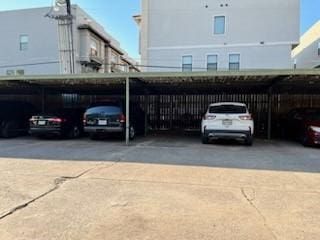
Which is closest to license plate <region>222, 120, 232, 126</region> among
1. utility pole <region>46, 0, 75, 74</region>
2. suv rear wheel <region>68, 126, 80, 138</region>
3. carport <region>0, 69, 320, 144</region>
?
carport <region>0, 69, 320, 144</region>

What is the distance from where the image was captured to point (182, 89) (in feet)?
52.3

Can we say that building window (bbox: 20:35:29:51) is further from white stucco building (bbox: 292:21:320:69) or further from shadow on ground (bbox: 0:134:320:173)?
white stucco building (bbox: 292:21:320:69)

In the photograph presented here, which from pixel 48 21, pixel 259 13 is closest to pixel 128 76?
pixel 259 13

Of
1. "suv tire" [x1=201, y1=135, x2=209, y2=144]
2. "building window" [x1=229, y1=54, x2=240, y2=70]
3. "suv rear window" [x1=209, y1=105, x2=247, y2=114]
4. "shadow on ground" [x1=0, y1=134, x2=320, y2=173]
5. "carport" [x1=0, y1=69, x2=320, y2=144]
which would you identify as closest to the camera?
"shadow on ground" [x1=0, y1=134, x2=320, y2=173]

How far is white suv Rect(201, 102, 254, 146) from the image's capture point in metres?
10.7

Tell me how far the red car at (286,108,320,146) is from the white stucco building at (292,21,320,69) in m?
14.2

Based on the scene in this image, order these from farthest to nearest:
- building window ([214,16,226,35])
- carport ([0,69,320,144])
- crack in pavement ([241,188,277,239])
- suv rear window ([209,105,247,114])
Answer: building window ([214,16,226,35])
carport ([0,69,320,144])
suv rear window ([209,105,247,114])
crack in pavement ([241,188,277,239])

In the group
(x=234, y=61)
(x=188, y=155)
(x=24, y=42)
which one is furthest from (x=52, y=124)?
(x=24, y=42)

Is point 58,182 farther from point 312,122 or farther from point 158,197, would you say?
point 312,122

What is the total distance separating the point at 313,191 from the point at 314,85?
9.87m

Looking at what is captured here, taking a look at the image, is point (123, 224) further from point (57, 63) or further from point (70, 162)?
point (57, 63)

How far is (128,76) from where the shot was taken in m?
11.5

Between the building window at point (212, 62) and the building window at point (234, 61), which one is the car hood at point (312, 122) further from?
the building window at point (212, 62)

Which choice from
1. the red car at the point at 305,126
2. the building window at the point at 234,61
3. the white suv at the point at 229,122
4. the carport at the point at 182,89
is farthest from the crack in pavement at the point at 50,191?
the building window at the point at 234,61
